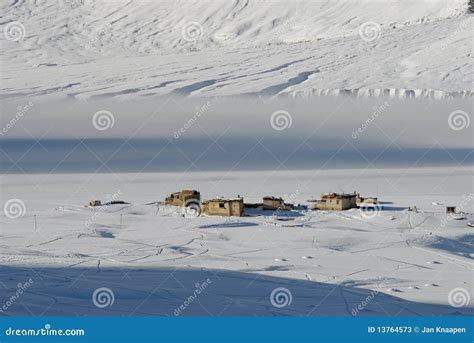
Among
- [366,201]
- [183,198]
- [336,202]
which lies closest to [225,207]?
[183,198]

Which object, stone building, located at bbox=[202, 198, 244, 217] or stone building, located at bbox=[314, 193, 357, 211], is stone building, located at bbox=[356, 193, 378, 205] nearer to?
stone building, located at bbox=[314, 193, 357, 211]

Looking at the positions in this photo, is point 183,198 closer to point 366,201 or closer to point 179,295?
point 366,201

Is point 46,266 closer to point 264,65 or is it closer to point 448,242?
point 448,242

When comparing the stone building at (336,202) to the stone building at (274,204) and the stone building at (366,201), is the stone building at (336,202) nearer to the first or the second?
the stone building at (366,201)

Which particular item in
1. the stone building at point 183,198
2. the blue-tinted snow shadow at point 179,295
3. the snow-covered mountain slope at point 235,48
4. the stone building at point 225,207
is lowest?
the blue-tinted snow shadow at point 179,295

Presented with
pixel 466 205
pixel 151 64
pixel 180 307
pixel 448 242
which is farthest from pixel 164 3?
pixel 180 307

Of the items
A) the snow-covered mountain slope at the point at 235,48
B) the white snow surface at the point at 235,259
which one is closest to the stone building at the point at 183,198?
the white snow surface at the point at 235,259
